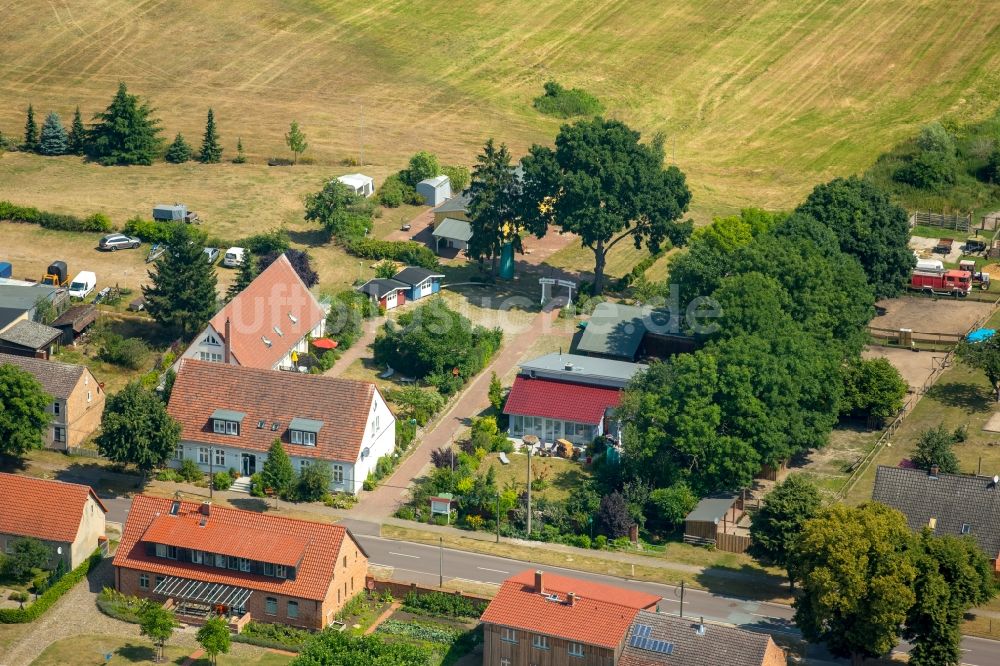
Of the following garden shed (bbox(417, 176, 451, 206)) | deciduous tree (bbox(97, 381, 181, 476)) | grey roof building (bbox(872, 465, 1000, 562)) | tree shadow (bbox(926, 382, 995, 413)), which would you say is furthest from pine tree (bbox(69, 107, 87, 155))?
grey roof building (bbox(872, 465, 1000, 562))

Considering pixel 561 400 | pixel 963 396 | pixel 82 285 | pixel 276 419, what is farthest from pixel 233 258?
pixel 963 396

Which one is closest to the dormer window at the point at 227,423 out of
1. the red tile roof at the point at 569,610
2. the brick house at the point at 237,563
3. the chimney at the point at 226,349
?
the chimney at the point at 226,349

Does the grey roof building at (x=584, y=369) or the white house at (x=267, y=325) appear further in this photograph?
the white house at (x=267, y=325)

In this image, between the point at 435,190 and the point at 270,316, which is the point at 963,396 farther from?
the point at 435,190

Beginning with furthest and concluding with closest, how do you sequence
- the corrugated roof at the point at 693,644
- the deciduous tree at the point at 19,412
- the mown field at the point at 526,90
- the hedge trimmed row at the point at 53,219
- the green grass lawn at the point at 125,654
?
1. the mown field at the point at 526,90
2. the hedge trimmed row at the point at 53,219
3. the deciduous tree at the point at 19,412
4. the green grass lawn at the point at 125,654
5. the corrugated roof at the point at 693,644

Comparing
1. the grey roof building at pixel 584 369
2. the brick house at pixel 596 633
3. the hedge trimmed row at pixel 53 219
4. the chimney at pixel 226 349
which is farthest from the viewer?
the hedge trimmed row at pixel 53 219

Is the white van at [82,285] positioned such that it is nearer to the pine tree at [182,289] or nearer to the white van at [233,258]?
the pine tree at [182,289]

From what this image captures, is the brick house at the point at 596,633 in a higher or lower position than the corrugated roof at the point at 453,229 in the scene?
lower
